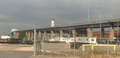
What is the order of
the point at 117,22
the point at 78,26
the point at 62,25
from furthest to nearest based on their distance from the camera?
the point at 62,25 → the point at 78,26 → the point at 117,22

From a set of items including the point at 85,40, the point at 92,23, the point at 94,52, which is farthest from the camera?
the point at 92,23

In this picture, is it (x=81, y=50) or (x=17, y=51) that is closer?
(x=81, y=50)

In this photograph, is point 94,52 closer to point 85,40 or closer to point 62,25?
point 85,40

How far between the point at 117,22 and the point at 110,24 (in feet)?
16.7

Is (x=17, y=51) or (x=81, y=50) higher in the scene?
(x=81, y=50)

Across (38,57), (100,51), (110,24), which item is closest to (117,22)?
(110,24)

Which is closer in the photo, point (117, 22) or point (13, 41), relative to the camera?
point (13, 41)

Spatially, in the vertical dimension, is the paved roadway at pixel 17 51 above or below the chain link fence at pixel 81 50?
below

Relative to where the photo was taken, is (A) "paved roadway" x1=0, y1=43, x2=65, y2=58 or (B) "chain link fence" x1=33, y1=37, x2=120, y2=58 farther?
(A) "paved roadway" x1=0, y1=43, x2=65, y2=58

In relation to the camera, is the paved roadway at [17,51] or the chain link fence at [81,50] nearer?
the chain link fence at [81,50]

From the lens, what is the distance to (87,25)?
83375mm

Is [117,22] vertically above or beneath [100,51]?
above

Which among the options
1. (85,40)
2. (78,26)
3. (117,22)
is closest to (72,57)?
(85,40)

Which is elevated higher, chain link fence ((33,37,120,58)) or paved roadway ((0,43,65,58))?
chain link fence ((33,37,120,58))
